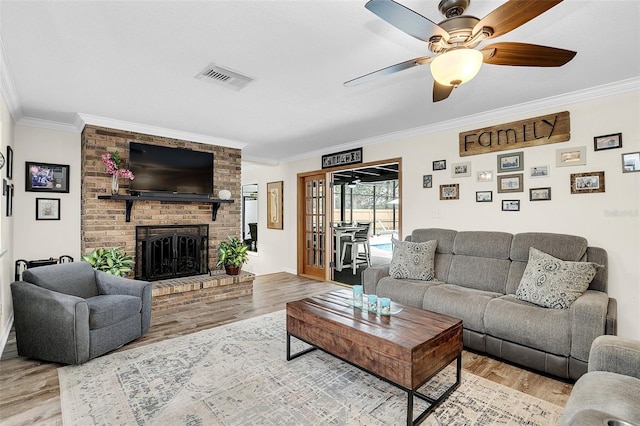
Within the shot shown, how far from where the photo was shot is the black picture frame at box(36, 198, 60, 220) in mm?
4008

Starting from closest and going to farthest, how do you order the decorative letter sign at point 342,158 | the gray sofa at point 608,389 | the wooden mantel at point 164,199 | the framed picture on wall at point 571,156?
the gray sofa at point 608,389, the framed picture on wall at point 571,156, the wooden mantel at point 164,199, the decorative letter sign at point 342,158

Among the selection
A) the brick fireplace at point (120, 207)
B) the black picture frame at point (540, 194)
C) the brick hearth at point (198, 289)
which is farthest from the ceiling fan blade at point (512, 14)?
the brick fireplace at point (120, 207)

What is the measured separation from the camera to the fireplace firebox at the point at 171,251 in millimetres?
4355

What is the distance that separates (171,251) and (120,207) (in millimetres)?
888

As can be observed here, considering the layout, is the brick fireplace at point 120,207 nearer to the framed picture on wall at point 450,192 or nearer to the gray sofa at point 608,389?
the framed picture on wall at point 450,192

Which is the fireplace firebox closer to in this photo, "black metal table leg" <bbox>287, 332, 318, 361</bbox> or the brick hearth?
the brick hearth

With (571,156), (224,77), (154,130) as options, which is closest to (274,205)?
(154,130)

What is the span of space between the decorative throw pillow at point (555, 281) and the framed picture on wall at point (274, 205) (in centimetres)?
488

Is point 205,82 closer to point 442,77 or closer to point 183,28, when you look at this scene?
point 183,28

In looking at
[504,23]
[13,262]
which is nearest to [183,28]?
[504,23]

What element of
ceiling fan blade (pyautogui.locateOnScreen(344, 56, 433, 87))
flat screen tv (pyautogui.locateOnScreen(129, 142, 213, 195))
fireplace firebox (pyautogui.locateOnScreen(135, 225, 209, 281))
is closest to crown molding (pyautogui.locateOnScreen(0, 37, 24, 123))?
flat screen tv (pyautogui.locateOnScreen(129, 142, 213, 195))

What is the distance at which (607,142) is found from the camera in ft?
9.86

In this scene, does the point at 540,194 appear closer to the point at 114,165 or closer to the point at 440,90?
the point at 440,90

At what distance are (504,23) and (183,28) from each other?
186 cm
